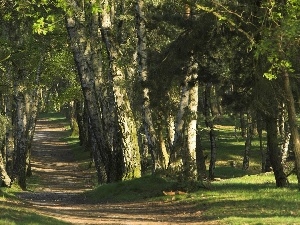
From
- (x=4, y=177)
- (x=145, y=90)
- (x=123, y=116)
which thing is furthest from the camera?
(x=4, y=177)

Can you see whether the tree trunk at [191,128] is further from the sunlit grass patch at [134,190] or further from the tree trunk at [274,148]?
the tree trunk at [274,148]

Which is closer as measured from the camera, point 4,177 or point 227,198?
point 227,198

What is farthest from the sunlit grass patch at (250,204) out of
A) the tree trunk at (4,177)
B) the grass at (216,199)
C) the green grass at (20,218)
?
the tree trunk at (4,177)

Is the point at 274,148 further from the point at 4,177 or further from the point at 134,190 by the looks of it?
the point at 4,177

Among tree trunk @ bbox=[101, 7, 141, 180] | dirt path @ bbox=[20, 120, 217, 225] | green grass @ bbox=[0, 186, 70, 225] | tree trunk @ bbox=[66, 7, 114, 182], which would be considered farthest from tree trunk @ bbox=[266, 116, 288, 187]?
green grass @ bbox=[0, 186, 70, 225]

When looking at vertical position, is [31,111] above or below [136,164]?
above

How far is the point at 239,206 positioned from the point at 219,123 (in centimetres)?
5683

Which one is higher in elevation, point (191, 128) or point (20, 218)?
point (191, 128)

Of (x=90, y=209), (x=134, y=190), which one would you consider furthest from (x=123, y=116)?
(x=90, y=209)

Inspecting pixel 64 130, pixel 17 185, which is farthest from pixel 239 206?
pixel 64 130

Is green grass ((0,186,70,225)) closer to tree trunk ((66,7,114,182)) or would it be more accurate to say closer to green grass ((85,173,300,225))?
green grass ((85,173,300,225))

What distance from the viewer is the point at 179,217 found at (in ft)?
66.3

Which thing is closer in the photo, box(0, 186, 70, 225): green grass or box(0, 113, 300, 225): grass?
box(0, 186, 70, 225): green grass

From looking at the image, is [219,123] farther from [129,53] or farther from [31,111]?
[31,111]
